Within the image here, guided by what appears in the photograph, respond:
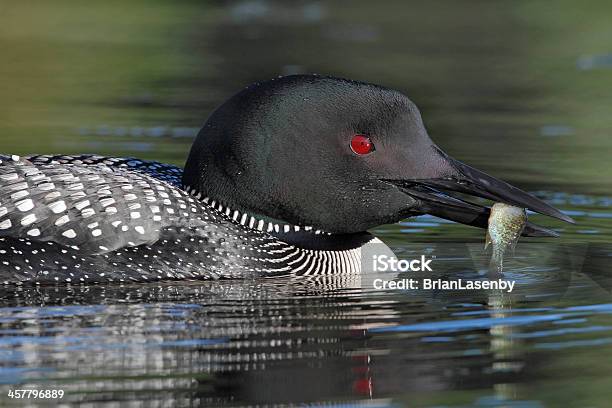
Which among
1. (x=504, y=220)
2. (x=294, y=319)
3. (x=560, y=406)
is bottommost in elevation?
(x=560, y=406)

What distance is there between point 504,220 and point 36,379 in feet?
9.44

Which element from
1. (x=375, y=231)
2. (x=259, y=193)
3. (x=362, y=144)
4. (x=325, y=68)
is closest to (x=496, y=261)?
(x=362, y=144)

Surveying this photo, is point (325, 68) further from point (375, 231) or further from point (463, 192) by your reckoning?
point (463, 192)

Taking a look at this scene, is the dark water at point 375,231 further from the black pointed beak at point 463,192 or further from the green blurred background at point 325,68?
the black pointed beak at point 463,192

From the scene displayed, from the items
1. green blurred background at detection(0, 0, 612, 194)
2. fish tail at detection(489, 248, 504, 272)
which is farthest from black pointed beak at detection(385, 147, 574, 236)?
green blurred background at detection(0, 0, 612, 194)

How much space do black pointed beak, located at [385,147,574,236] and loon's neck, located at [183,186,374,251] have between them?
1.50 feet

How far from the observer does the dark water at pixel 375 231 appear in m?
5.63

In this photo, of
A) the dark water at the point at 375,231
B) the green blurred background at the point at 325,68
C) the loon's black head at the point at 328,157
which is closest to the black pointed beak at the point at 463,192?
the loon's black head at the point at 328,157

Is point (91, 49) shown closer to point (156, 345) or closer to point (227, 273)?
point (227, 273)

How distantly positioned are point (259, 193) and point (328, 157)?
400 millimetres

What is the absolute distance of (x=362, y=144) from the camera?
750 cm

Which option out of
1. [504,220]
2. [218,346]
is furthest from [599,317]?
[218,346]

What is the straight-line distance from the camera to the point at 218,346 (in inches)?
239

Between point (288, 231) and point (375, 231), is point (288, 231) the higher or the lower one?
the lower one
